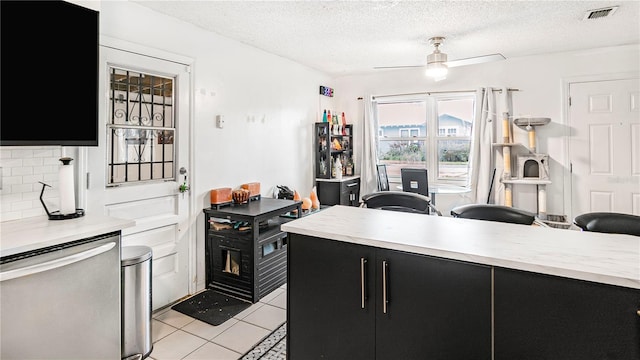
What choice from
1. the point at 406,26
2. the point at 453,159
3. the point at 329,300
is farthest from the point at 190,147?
the point at 453,159

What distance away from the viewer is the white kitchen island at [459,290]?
1.16m

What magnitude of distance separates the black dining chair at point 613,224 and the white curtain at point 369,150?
3457mm

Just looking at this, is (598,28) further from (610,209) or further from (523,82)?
(610,209)

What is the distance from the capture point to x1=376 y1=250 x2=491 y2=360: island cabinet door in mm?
1320

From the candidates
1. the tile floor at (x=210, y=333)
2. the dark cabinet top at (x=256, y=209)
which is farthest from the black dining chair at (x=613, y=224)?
the dark cabinet top at (x=256, y=209)

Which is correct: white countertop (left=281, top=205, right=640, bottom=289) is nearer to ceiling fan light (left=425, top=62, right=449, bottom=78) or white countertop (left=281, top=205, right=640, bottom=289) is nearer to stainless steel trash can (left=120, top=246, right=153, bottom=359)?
stainless steel trash can (left=120, top=246, right=153, bottom=359)

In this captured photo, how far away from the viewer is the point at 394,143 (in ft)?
17.9

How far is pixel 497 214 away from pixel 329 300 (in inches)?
49.7

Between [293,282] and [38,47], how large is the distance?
193 centimetres

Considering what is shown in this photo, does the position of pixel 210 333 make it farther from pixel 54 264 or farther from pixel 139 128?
pixel 139 128

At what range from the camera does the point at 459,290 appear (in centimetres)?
135

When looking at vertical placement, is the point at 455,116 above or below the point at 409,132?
above

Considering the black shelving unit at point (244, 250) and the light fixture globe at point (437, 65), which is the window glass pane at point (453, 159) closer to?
the light fixture globe at point (437, 65)

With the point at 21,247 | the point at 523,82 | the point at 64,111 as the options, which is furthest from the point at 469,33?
the point at 21,247
